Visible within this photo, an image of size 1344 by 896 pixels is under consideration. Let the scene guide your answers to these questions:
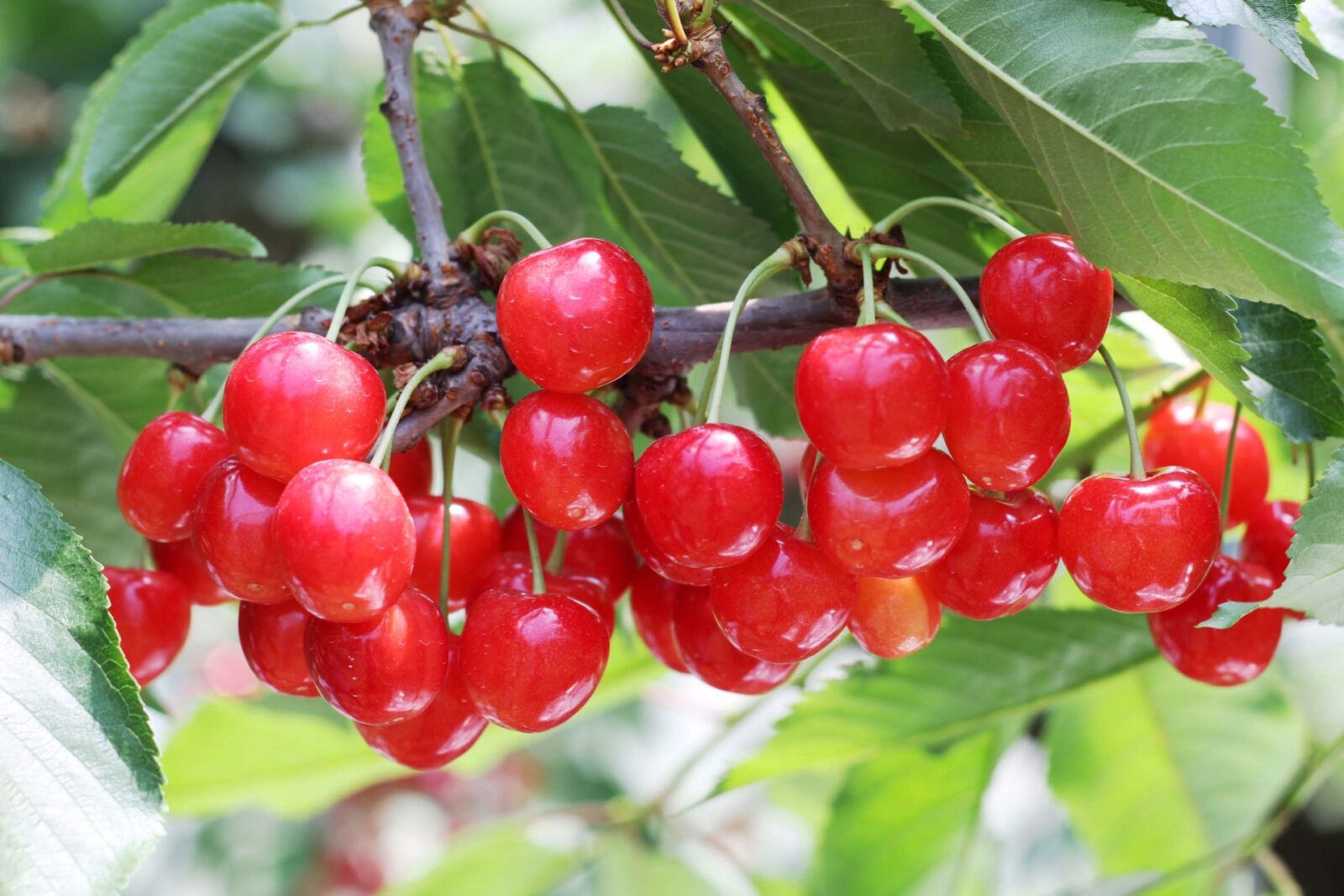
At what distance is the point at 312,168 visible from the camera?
3.33 metres

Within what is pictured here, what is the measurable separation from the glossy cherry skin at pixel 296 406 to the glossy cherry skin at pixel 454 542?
135 mm

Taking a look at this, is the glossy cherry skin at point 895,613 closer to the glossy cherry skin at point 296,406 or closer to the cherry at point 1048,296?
the cherry at point 1048,296

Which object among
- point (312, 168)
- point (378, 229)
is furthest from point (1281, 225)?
point (312, 168)

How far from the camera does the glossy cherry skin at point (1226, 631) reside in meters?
0.83

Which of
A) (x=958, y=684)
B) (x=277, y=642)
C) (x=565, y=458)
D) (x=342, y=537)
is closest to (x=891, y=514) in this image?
(x=565, y=458)

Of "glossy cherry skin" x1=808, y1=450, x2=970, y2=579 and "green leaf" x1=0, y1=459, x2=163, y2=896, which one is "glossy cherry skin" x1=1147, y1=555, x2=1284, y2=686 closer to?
"glossy cherry skin" x1=808, y1=450, x2=970, y2=579

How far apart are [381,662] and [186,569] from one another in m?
0.31

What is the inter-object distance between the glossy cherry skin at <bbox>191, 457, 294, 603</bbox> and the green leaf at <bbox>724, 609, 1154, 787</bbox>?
557 millimetres

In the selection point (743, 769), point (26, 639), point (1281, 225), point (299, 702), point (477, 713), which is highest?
point (1281, 225)

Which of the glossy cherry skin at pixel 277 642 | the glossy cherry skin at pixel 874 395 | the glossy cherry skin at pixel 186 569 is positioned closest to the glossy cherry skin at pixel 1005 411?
the glossy cherry skin at pixel 874 395

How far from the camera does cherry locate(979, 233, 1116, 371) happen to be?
2.35 feet

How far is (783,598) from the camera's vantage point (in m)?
0.71

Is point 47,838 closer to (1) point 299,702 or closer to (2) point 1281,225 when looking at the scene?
(2) point 1281,225

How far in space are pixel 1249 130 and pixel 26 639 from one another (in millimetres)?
725
